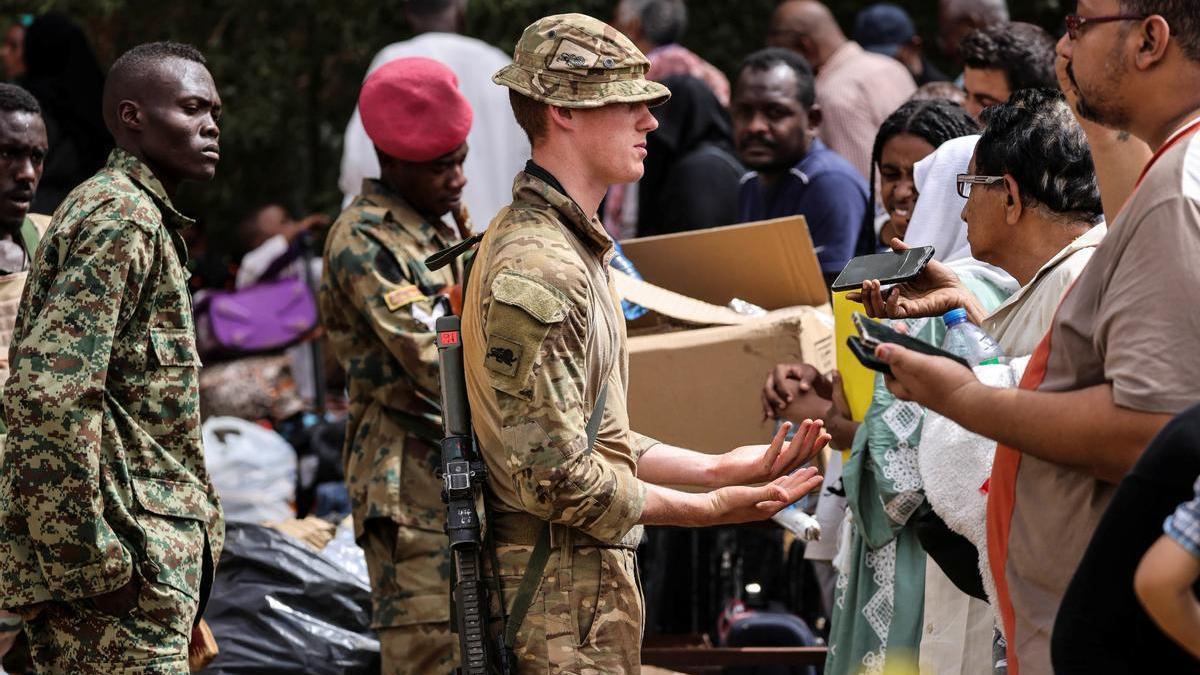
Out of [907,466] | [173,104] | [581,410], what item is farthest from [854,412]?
[173,104]

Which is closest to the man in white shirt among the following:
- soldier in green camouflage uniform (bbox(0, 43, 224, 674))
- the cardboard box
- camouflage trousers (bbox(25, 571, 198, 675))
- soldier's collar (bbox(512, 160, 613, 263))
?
the cardboard box

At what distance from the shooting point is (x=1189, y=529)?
212 centimetres

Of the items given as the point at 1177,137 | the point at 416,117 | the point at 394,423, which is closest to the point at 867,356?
the point at 1177,137

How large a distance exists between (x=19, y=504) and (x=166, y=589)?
41 cm

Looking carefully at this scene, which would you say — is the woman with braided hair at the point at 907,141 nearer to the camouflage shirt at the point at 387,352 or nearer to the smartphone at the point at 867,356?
the camouflage shirt at the point at 387,352

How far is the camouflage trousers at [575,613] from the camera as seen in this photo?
3303mm

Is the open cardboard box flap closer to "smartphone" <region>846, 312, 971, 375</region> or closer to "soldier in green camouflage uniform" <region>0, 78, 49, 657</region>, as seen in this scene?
"soldier in green camouflage uniform" <region>0, 78, 49, 657</region>

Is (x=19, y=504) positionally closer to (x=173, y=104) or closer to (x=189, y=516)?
(x=189, y=516)

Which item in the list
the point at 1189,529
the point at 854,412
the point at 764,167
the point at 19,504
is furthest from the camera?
the point at 764,167

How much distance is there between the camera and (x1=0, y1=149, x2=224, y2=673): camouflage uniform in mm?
3666

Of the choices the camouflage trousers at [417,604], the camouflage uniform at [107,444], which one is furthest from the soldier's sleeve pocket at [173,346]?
the camouflage trousers at [417,604]

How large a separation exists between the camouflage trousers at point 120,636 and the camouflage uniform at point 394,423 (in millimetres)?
1112

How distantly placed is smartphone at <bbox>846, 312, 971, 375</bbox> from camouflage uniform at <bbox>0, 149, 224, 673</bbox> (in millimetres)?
1891

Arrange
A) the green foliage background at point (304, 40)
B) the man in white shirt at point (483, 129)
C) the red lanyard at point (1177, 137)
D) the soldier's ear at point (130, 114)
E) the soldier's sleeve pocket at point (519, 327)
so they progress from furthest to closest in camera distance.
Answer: the green foliage background at point (304, 40) → the man in white shirt at point (483, 129) → the soldier's ear at point (130, 114) → the soldier's sleeve pocket at point (519, 327) → the red lanyard at point (1177, 137)
